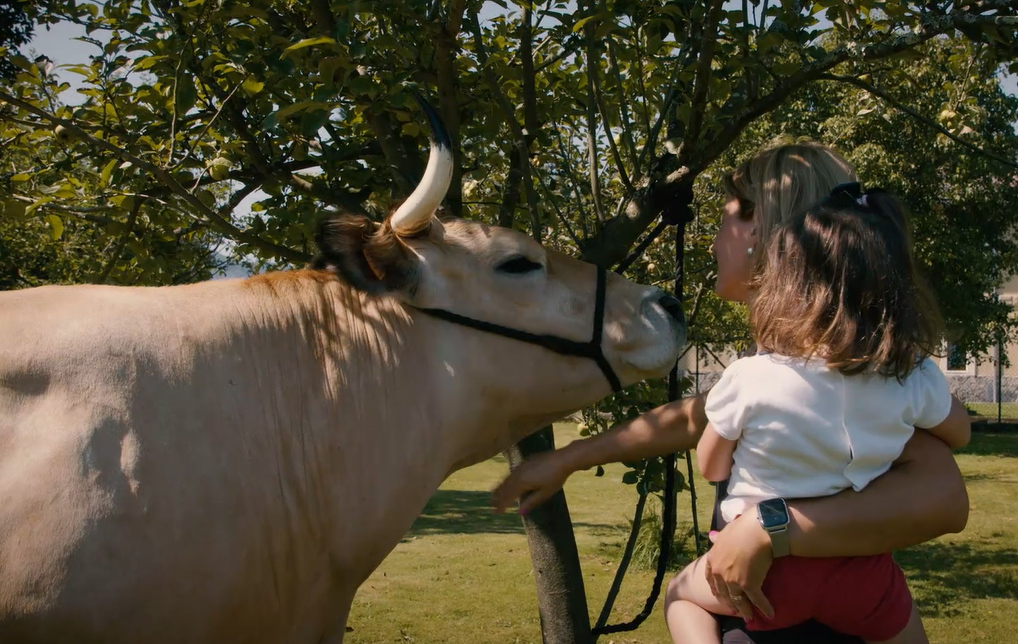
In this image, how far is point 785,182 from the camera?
103 inches

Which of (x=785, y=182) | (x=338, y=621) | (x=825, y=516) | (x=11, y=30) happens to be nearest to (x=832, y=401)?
(x=825, y=516)

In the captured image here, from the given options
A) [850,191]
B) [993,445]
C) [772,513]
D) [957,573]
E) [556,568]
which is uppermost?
[850,191]

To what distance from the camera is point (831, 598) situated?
223 cm

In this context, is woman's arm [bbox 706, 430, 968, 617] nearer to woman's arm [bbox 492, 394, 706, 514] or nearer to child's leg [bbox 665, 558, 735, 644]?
child's leg [bbox 665, 558, 735, 644]

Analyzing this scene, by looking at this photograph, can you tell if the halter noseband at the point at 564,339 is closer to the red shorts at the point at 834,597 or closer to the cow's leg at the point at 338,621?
the cow's leg at the point at 338,621

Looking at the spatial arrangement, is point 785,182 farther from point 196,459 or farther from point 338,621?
point 338,621

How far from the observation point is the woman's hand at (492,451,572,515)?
9.04 ft

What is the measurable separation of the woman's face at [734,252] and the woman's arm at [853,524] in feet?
2.31

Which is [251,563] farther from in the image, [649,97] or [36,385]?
[649,97]

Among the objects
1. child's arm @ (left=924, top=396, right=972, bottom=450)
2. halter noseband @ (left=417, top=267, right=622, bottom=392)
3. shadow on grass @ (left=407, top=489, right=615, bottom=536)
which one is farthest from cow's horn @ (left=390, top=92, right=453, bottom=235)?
shadow on grass @ (left=407, top=489, right=615, bottom=536)

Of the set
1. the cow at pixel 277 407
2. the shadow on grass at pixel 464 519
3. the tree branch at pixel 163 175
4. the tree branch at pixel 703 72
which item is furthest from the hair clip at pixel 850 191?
the shadow on grass at pixel 464 519

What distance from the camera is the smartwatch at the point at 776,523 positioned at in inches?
84.7

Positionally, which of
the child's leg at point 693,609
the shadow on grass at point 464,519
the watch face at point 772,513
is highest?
the watch face at point 772,513

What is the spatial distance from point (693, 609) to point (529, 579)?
7.28m
